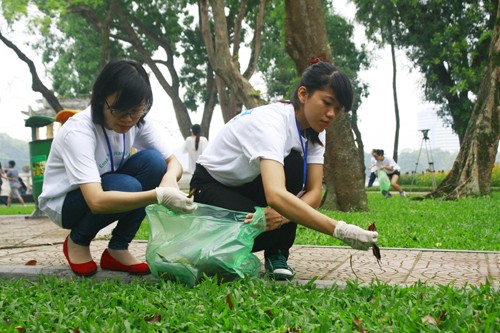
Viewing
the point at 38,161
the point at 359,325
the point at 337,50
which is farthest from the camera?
the point at 337,50

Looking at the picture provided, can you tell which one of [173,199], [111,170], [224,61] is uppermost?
[224,61]

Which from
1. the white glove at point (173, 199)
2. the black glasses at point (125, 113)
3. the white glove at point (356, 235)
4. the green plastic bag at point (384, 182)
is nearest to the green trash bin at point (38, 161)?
the black glasses at point (125, 113)

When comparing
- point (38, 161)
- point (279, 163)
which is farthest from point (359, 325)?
point (38, 161)

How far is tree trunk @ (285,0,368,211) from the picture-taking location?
8.76 meters

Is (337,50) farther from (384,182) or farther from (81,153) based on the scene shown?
(81,153)

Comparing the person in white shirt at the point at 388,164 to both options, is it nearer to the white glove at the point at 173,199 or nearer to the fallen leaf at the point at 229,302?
the white glove at the point at 173,199

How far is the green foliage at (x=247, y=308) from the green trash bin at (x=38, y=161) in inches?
214

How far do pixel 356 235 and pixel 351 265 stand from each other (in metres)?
0.51

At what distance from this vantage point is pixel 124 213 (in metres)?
3.45

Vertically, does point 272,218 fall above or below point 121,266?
above

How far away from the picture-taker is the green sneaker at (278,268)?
10.7 feet

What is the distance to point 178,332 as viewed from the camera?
7.52 ft

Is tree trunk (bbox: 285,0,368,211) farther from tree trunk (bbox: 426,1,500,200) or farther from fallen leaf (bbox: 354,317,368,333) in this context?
fallen leaf (bbox: 354,317,368,333)

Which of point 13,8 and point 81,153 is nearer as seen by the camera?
point 81,153
